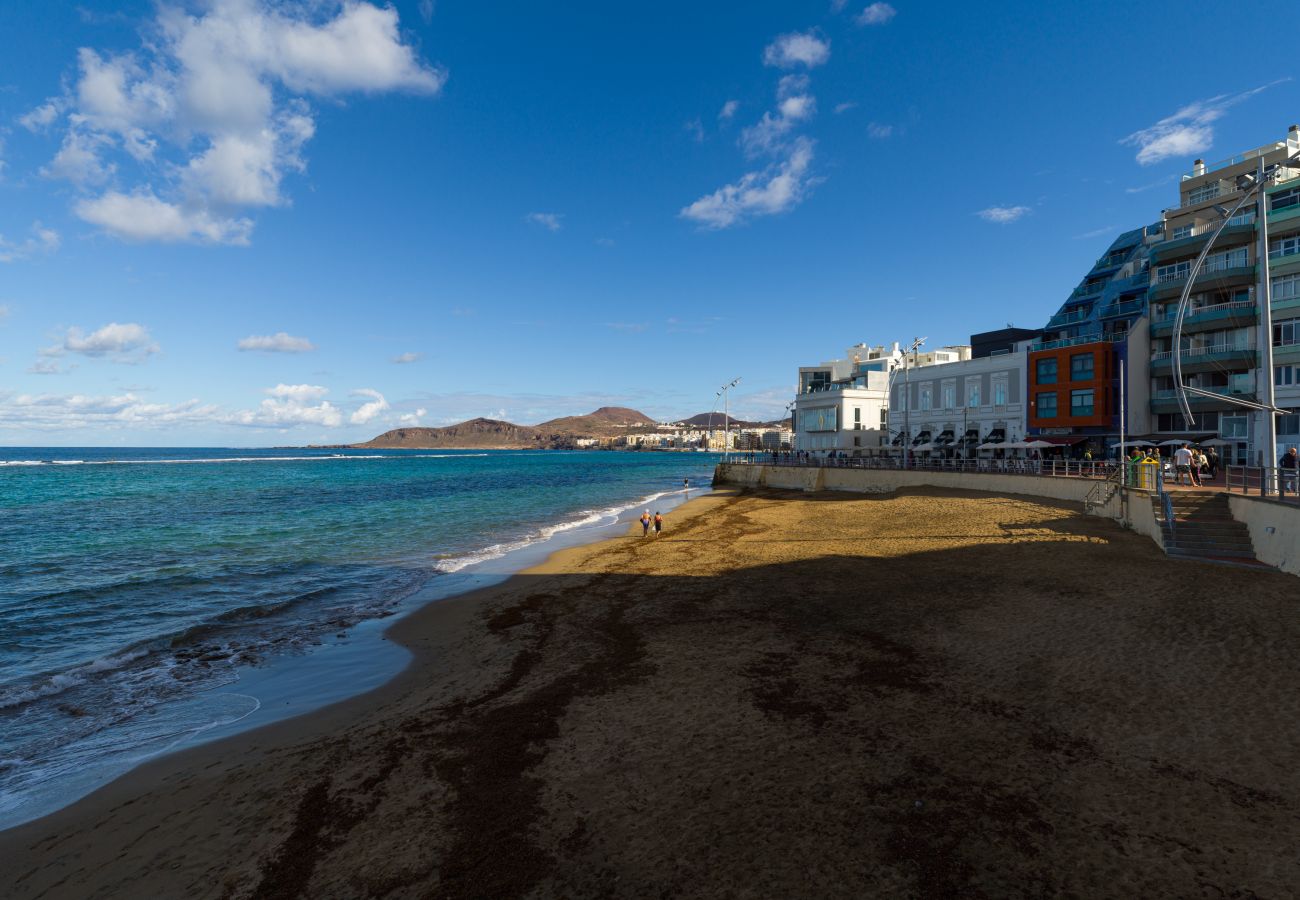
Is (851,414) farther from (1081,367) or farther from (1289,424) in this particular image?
(1289,424)

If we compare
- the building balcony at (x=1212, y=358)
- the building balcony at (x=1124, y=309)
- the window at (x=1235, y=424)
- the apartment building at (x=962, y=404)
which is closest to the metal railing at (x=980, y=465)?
the apartment building at (x=962, y=404)

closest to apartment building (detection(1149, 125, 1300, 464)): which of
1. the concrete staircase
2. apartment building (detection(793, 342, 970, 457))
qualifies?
the concrete staircase

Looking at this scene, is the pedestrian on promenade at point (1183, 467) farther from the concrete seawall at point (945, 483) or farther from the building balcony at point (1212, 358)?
the building balcony at point (1212, 358)

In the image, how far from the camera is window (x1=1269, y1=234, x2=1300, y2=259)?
3281cm

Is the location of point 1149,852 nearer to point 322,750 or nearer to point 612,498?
point 322,750

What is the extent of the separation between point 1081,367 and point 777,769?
4584 centimetres

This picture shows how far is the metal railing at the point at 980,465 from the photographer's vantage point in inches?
1195

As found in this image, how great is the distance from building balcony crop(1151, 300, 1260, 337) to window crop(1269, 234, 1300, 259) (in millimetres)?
2817

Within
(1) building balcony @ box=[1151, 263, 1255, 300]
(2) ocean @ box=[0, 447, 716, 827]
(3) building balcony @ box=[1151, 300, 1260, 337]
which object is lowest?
(2) ocean @ box=[0, 447, 716, 827]

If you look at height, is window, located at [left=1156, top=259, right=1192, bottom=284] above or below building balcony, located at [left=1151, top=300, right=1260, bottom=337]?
above

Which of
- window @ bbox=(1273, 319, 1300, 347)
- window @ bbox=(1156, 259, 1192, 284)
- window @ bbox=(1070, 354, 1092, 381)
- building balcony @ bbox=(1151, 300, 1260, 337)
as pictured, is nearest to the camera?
window @ bbox=(1273, 319, 1300, 347)

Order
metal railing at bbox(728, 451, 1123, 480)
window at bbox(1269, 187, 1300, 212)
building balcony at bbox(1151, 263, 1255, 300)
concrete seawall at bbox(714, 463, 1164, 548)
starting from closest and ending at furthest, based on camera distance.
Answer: concrete seawall at bbox(714, 463, 1164, 548)
metal railing at bbox(728, 451, 1123, 480)
window at bbox(1269, 187, 1300, 212)
building balcony at bbox(1151, 263, 1255, 300)

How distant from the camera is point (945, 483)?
38.9 metres

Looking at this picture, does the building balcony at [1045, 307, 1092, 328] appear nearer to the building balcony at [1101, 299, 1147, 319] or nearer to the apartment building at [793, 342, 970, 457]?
the building balcony at [1101, 299, 1147, 319]
